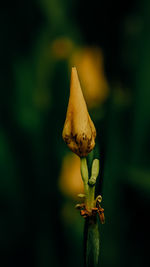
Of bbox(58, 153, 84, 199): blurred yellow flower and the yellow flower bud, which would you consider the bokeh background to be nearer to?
bbox(58, 153, 84, 199): blurred yellow flower

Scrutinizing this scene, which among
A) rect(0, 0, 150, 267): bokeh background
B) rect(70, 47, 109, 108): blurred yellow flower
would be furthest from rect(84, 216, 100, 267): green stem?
rect(70, 47, 109, 108): blurred yellow flower

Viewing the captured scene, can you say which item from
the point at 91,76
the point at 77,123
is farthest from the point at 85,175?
the point at 91,76

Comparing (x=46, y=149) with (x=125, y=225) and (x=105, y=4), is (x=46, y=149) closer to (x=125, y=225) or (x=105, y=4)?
(x=125, y=225)

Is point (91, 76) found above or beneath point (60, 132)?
above

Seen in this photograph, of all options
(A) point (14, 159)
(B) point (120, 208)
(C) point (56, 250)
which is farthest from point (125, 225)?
(A) point (14, 159)

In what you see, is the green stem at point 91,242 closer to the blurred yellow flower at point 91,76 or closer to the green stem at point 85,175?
the green stem at point 85,175

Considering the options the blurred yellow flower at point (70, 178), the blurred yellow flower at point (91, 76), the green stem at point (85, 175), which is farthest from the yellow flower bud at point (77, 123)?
the blurred yellow flower at point (91, 76)

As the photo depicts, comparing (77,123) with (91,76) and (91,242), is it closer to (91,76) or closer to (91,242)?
(91,242)
